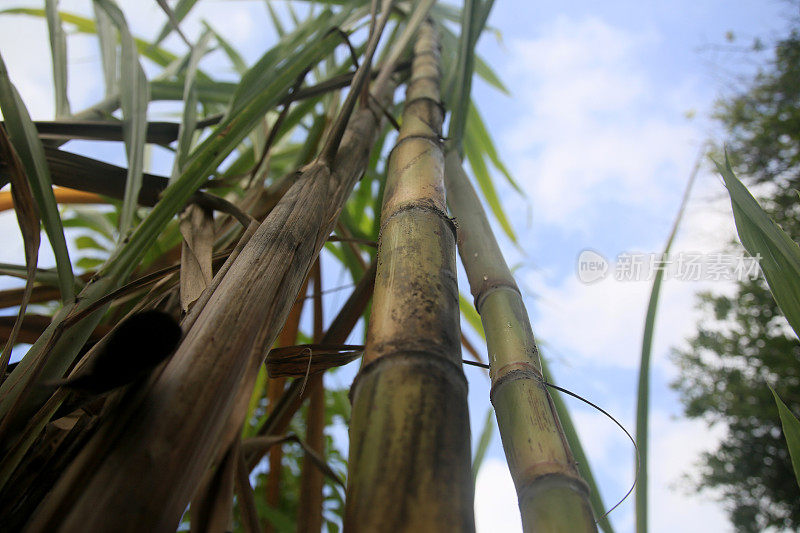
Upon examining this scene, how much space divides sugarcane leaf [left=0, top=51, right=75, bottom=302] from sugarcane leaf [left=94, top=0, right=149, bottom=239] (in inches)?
2.1

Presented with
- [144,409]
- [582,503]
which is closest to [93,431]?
[144,409]

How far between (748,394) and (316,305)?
2833mm

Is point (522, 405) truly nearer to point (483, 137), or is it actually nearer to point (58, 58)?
point (58, 58)

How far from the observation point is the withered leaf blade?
11.0 inches

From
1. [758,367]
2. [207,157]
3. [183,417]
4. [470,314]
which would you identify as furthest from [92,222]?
[758,367]

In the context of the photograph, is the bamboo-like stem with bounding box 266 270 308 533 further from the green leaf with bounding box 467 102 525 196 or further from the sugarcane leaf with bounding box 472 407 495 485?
the green leaf with bounding box 467 102 525 196

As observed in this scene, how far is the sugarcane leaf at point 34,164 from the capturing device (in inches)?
13.3

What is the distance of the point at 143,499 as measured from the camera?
0.48 ft

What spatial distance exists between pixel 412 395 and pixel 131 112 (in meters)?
0.43

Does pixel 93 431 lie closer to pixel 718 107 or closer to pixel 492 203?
pixel 492 203

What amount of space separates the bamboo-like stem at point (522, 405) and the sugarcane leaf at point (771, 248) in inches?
5.6

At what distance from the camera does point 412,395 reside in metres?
0.18

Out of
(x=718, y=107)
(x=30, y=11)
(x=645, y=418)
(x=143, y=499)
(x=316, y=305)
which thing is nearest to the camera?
(x=143, y=499)

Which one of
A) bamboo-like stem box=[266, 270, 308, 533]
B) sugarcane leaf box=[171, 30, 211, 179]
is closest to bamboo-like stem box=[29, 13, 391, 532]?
sugarcane leaf box=[171, 30, 211, 179]
